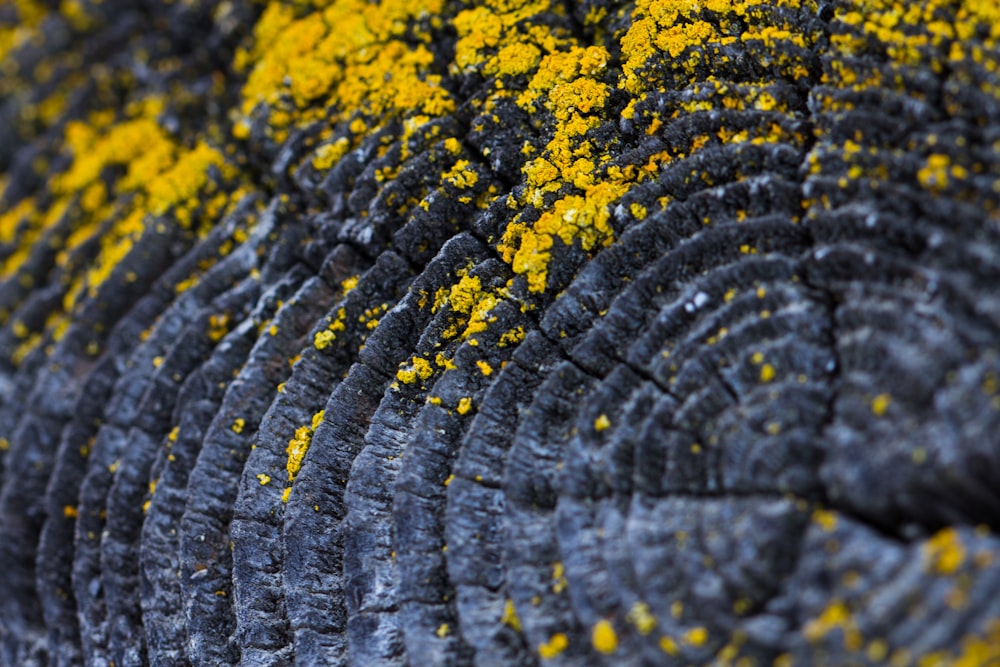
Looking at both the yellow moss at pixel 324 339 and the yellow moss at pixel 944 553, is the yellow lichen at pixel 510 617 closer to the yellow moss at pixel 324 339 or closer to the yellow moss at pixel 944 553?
the yellow moss at pixel 944 553

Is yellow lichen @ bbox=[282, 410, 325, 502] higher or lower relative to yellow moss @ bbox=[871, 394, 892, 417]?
higher

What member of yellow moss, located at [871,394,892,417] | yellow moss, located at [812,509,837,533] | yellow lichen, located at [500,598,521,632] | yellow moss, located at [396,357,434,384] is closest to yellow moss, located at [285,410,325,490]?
yellow moss, located at [396,357,434,384]

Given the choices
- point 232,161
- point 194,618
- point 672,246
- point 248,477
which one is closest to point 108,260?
point 232,161

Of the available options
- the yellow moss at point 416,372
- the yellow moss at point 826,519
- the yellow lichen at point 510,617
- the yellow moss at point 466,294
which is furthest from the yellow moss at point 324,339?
the yellow moss at point 826,519

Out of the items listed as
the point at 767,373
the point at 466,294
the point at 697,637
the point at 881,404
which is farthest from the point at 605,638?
the point at 466,294

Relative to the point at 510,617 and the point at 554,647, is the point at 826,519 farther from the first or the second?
the point at 510,617

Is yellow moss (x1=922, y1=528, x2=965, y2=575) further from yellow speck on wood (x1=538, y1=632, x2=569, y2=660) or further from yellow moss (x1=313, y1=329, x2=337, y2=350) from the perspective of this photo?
yellow moss (x1=313, y1=329, x2=337, y2=350)

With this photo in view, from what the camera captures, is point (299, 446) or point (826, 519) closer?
point (826, 519)

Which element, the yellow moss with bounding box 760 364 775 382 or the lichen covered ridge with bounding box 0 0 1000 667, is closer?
the lichen covered ridge with bounding box 0 0 1000 667
